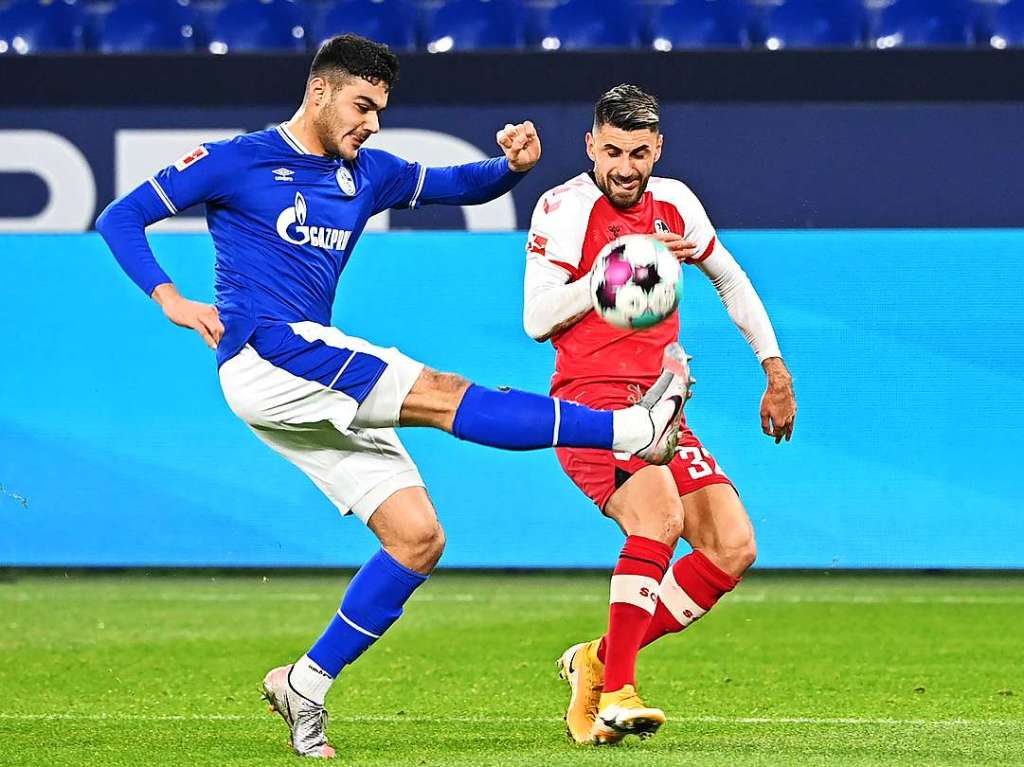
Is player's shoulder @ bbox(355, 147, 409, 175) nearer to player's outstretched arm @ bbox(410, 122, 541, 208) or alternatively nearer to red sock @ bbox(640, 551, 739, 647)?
player's outstretched arm @ bbox(410, 122, 541, 208)

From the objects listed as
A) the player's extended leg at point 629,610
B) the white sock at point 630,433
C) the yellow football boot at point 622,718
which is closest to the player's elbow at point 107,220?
the white sock at point 630,433

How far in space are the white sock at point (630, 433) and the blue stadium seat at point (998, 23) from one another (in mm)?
6672

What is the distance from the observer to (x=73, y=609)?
817 centimetres

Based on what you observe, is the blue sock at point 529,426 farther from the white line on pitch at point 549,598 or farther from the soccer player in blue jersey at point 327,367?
the white line on pitch at point 549,598

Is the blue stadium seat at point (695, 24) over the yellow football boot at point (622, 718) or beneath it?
over

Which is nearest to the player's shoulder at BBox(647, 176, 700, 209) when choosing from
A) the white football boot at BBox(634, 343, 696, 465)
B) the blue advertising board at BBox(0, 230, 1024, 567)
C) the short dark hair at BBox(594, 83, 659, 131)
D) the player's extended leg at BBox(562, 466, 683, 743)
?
the short dark hair at BBox(594, 83, 659, 131)

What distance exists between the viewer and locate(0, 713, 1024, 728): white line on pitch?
5.13 m

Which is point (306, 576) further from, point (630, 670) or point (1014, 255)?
point (630, 670)

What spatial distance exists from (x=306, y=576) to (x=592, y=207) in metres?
4.84

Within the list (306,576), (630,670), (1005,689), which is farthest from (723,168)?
(630,670)

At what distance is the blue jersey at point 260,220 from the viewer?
450cm

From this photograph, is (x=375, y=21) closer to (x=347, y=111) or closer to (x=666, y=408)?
(x=347, y=111)

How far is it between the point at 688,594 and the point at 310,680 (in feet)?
3.63

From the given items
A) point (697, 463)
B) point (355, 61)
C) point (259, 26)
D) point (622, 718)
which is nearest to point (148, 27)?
point (259, 26)
